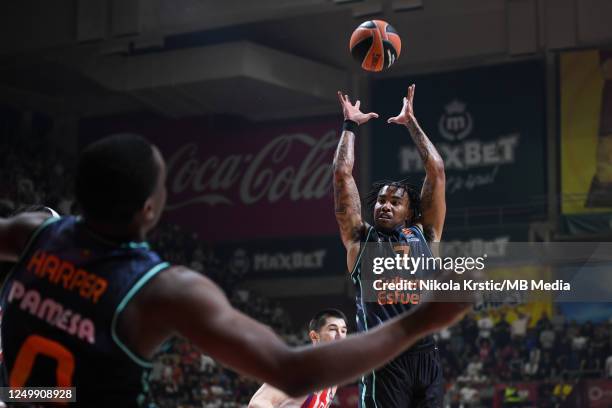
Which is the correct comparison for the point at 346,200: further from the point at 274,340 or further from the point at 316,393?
the point at 274,340

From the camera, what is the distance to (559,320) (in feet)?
57.2

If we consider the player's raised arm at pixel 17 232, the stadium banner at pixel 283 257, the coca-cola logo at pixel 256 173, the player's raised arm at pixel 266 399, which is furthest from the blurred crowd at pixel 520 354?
the player's raised arm at pixel 17 232

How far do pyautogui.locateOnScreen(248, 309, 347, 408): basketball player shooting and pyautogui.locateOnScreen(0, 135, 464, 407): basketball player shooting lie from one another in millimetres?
3645

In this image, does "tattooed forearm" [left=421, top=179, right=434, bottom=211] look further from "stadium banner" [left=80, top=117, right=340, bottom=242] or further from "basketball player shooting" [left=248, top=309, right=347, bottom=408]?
"stadium banner" [left=80, top=117, right=340, bottom=242]

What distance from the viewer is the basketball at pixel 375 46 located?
7.29 metres

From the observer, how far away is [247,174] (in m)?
21.4

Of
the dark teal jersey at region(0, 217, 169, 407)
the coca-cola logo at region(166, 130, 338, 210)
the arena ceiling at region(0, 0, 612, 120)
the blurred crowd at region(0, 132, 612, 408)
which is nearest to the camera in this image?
the dark teal jersey at region(0, 217, 169, 407)

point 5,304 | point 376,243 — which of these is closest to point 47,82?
point 376,243

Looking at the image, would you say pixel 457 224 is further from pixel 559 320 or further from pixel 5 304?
pixel 5 304

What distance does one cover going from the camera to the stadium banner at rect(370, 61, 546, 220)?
18.7 m

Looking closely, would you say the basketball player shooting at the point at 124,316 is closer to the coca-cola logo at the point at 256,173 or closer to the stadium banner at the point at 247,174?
the stadium banner at the point at 247,174

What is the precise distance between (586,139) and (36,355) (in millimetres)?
17315

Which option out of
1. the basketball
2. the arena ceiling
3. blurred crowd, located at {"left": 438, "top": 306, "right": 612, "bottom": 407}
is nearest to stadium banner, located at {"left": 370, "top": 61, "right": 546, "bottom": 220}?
the arena ceiling

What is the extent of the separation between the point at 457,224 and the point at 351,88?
161 inches
